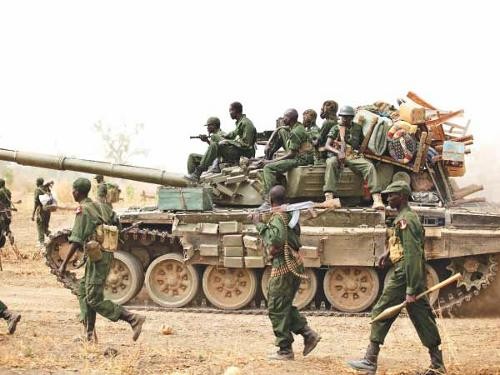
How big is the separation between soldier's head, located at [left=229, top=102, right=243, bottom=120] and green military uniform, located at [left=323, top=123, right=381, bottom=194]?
67.7 inches

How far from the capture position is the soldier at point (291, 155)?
488 inches

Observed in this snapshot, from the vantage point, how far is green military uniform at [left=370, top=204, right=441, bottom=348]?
7582 mm

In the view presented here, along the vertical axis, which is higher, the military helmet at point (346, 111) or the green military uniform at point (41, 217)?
the military helmet at point (346, 111)

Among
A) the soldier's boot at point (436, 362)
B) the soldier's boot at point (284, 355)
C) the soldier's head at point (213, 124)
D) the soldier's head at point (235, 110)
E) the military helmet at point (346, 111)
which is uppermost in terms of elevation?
the soldier's head at point (235, 110)

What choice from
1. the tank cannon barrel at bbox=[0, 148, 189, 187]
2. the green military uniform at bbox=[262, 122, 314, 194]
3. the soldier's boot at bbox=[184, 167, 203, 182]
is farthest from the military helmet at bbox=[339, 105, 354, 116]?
the tank cannon barrel at bbox=[0, 148, 189, 187]

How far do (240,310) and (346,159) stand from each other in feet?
9.25

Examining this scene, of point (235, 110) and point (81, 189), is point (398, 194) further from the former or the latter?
point (235, 110)

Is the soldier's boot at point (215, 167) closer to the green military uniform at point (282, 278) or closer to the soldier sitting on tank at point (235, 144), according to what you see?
the soldier sitting on tank at point (235, 144)

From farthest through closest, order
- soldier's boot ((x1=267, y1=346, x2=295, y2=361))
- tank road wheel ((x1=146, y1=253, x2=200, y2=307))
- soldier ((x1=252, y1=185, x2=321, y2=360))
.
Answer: tank road wheel ((x1=146, y1=253, x2=200, y2=307)) → soldier's boot ((x1=267, y1=346, x2=295, y2=361)) → soldier ((x1=252, y1=185, x2=321, y2=360))

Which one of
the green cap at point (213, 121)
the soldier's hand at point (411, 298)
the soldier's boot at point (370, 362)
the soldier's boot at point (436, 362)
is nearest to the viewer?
the soldier's hand at point (411, 298)

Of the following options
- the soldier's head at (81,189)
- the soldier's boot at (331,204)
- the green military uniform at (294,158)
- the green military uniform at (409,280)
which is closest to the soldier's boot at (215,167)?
the green military uniform at (294,158)

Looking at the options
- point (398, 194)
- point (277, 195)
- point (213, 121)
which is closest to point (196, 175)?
point (213, 121)

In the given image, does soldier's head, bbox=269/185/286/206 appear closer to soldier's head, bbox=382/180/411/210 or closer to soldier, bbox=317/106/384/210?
soldier's head, bbox=382/180/411/210

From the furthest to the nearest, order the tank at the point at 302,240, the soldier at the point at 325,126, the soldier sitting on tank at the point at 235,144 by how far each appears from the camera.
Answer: the soldier sitting on tank at the point at 235,144, the soldier at the point at 325,126, the tank at the point at 302,240
